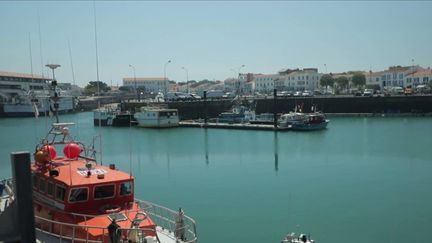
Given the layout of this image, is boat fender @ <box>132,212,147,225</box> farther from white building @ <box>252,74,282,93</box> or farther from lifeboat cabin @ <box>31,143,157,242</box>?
white building @ <box>252,74,282,93</box>

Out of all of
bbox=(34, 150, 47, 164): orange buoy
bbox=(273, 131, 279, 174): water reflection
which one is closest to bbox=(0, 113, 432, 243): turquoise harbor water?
bbox=(273, 131, 279, 174): water reflection

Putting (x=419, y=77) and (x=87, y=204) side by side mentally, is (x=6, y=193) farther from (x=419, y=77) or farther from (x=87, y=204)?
(x=419, y=77)

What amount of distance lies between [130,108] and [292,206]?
77.9 meters

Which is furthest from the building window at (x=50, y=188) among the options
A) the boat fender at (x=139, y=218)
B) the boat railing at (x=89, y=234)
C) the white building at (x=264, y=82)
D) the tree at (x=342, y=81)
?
the white building at (x=264, y=82)

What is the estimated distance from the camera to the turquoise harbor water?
2138cm

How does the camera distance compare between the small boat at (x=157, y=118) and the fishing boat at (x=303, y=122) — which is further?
the small boat at (x=157, y=118)

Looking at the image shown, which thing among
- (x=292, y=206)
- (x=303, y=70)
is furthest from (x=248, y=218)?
(x=303, y=70)

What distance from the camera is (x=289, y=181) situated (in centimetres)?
3294

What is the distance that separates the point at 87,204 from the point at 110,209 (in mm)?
672

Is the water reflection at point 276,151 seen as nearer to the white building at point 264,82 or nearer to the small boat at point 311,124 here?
the small boat at point 311,124

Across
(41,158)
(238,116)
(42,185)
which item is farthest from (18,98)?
(42,185)

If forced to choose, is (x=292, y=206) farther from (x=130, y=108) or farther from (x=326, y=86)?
(x=326, y=86)

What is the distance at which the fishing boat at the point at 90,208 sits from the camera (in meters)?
11.8

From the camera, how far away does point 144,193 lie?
2916cm
